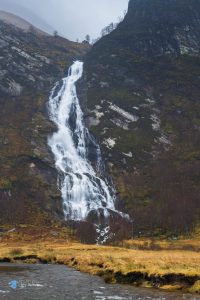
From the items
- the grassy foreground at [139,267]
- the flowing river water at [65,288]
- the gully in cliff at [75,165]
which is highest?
the gully in cliff at [75,165]

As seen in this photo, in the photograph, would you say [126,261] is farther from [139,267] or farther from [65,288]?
[65,288]

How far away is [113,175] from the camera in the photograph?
415ft

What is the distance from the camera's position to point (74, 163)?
129m

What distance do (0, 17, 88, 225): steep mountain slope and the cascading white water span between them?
8.24ft

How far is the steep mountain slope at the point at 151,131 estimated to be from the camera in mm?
106750

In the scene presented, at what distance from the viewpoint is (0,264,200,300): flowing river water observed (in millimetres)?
33625

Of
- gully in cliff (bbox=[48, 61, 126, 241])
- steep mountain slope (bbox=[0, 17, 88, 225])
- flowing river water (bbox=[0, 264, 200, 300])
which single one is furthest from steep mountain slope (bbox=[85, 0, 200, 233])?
flowing river water (bbox=[0, 264, 200, 300])

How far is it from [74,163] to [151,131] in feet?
102

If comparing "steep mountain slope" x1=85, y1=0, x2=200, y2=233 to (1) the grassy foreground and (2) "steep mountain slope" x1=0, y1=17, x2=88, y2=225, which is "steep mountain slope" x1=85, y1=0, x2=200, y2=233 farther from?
(1) the grassy foreground

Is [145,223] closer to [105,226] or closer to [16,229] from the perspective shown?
[105,226]

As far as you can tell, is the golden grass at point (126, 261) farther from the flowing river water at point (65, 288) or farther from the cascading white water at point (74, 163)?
the cascading white water at point (74, 163)

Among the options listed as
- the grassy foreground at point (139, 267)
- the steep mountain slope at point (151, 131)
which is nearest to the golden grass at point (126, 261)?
the grassy foreground at point (139, 267)

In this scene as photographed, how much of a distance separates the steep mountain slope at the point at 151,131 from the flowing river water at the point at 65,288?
2090 inches

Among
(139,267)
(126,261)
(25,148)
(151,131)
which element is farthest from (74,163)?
(139,267)
